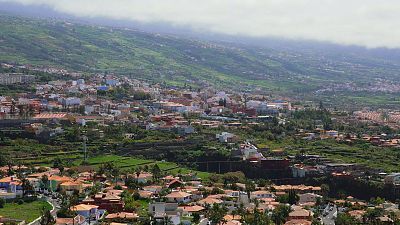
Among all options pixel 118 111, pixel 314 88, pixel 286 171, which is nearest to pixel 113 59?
pixel 314 88

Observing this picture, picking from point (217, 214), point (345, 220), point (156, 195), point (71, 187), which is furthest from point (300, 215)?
point (71, 187)

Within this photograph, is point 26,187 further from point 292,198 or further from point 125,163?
point 292,198

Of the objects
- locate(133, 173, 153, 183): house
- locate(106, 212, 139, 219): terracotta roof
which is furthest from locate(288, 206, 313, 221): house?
locate(133, 173, 153, 183): house

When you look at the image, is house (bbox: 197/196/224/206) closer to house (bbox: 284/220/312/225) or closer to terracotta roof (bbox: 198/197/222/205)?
terracotta roof (bbox: 198/197/222/205)

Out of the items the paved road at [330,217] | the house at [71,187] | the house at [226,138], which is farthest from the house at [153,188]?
the house at [226,138]

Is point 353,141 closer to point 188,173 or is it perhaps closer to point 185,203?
point 188,173

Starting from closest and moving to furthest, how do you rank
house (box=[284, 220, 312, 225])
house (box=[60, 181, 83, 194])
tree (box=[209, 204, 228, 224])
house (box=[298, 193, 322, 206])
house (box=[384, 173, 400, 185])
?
tree (box=[209, 204, 228, 224]) → house (box=[284, 220, 312, 225]) → house (box=[60, 181, 83, 194]) → house (box=[298, 193, 322, 206]) → house (box=[384, 173, 400, 185])
